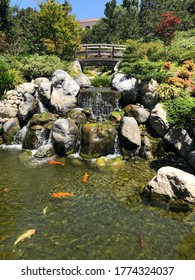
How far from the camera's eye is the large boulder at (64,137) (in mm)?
14633

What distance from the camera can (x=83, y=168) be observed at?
13125mm

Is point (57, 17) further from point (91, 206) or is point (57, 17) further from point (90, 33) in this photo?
point (90, 33)

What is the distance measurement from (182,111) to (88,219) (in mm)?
8320

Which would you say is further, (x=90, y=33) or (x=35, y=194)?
(x=90, y=33)

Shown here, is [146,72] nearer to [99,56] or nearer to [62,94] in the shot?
[62,94]

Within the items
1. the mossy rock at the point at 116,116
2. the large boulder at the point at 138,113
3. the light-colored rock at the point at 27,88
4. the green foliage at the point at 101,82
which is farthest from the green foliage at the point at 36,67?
the large boulder at the point at 138,113

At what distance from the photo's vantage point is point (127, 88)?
17109 millimetres

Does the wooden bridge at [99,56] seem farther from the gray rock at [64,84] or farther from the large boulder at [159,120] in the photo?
the large boulder at [159,120]

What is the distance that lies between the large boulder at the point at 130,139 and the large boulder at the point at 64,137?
8.87 ft

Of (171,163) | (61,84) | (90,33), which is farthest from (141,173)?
(90,33)

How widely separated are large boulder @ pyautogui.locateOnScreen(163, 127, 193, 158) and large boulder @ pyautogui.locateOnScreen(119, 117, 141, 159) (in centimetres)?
163

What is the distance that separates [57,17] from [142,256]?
2392 cm

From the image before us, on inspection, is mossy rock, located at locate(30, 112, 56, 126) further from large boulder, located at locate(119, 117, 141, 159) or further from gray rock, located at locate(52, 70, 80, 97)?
large boulder, located at locate(119, 117, 141, 159)

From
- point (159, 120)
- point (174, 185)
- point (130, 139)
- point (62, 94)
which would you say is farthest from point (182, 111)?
point (62, 94)
